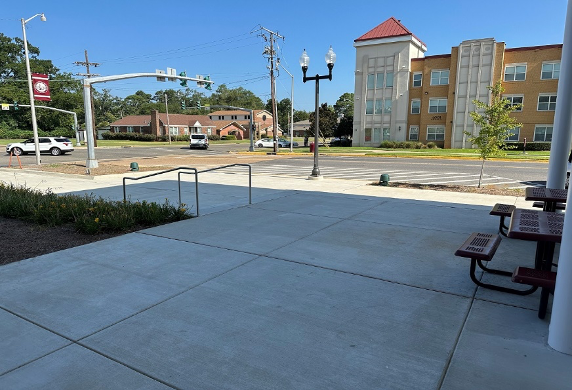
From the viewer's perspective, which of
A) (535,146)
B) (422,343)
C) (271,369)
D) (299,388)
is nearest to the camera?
(299,388)

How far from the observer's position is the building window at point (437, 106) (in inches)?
1628

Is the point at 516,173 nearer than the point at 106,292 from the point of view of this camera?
No

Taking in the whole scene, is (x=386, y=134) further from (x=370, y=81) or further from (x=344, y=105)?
(x=344, y=105)

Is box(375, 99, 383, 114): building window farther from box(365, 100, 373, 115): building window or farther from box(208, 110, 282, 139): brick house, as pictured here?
box(208, 110, 282, 139): brick house

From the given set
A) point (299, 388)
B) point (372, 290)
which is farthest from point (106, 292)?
point (372, 290)

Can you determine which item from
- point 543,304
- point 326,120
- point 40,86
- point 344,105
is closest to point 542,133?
point 326,120

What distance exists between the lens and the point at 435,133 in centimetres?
4222

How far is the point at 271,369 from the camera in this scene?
109 inches

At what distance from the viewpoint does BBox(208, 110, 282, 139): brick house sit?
313ft

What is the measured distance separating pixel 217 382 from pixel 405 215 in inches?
242

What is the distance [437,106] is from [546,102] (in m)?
9.82

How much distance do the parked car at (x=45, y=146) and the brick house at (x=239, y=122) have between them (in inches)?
2405

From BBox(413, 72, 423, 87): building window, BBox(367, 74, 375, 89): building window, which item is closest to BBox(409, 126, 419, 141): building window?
BBox(413, 72, 423, 87): building window

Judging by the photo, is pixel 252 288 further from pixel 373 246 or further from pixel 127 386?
pixel 373 246
